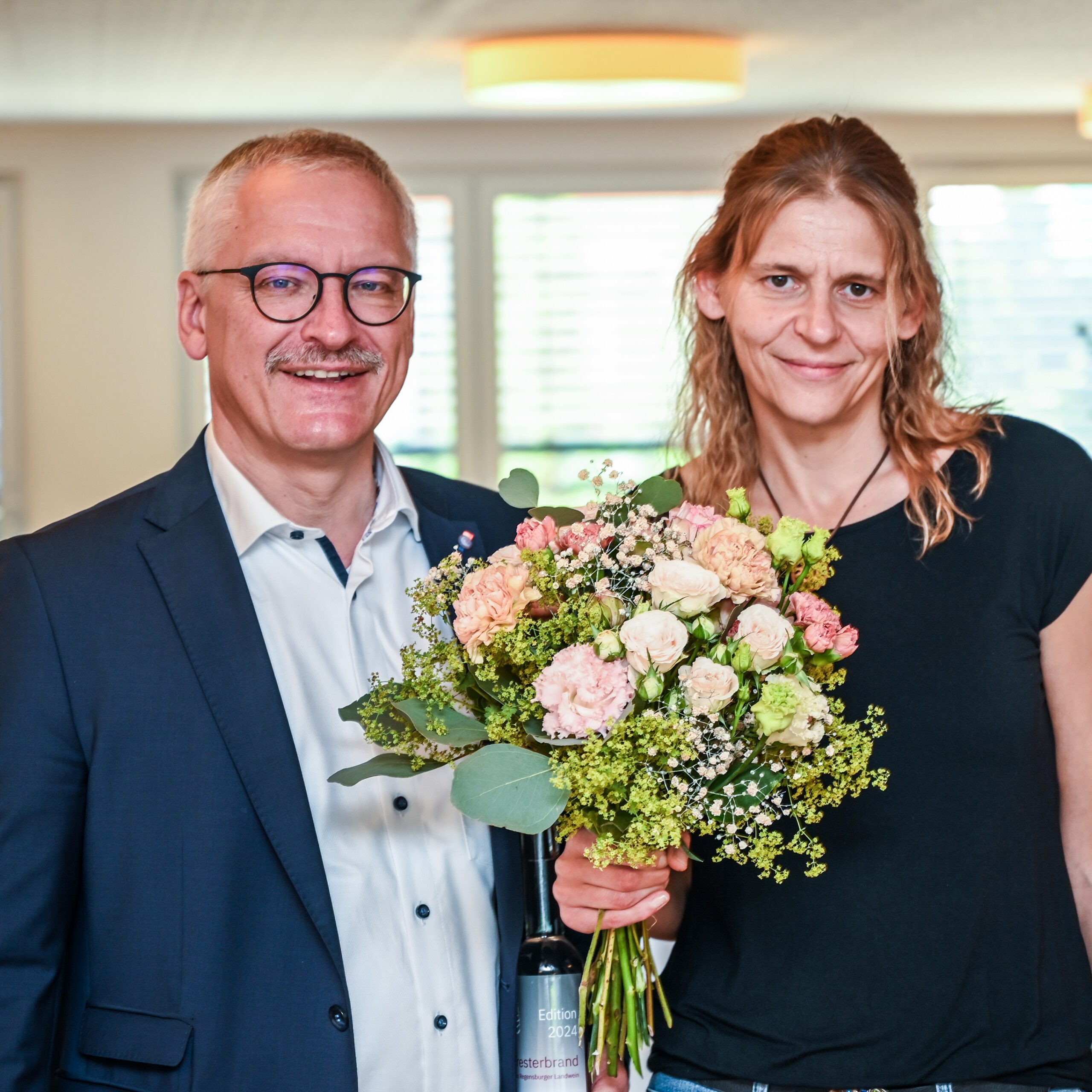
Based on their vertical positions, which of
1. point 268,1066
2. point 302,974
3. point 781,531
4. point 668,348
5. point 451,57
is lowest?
point 268,1066

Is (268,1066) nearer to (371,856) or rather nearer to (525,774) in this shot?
(371,856)

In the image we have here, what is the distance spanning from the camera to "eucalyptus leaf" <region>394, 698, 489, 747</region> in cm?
153

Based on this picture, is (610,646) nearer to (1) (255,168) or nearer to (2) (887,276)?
(2) (887,276)

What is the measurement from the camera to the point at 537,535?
5.11 ft

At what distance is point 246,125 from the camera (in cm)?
645

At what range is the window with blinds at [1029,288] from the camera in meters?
6.97

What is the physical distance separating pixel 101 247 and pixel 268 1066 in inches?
219

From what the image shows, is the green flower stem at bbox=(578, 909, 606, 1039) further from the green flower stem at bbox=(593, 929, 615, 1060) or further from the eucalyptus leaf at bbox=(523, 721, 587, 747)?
the eucalyptus leaf at bbox=(523, 721, 587, 747)

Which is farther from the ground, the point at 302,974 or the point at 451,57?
the point at 451,57

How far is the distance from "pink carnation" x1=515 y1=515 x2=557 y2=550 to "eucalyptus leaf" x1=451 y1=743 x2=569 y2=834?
230 mm

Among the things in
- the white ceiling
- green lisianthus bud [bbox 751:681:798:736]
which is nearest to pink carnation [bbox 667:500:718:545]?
green lisianthus bud [bbox 751:681:798:736]

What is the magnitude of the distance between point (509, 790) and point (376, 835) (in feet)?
1.06

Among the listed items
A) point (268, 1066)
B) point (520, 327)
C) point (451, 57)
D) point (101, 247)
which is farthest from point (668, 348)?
point (268, 1066)

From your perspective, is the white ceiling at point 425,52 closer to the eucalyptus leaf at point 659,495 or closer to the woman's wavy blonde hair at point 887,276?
the woman's wavy blonde hair at point 887,276
